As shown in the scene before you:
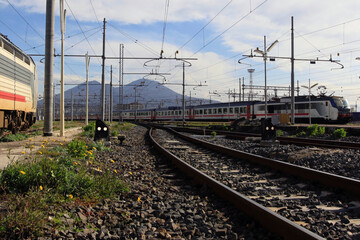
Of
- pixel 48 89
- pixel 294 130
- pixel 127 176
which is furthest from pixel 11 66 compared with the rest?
pixel 294 130

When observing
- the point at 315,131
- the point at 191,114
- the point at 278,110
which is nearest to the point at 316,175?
the point at 315,131

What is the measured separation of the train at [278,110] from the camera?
3372 cm

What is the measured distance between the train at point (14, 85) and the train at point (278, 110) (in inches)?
938

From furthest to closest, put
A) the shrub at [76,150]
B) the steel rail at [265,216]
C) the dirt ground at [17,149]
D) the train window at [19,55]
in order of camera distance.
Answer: the train window at [19,55], the shrub at [76,150], the dirt ground at [17,149], the steel rail at [265,216]

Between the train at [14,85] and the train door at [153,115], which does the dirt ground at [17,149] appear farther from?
the train door at [153,115]

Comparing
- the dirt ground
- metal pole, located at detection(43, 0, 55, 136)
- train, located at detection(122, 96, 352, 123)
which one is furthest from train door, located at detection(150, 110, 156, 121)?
the dirt ground

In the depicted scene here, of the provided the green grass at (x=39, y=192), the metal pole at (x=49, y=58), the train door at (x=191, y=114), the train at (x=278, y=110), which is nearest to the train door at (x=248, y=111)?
the train at (x=278, y=110)

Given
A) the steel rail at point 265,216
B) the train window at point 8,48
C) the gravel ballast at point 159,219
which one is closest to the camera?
the steel rail at point 265,216

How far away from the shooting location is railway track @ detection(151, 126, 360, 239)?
11.6 ft

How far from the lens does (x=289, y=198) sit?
5145mm

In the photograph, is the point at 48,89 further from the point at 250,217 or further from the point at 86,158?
the point at 250,217

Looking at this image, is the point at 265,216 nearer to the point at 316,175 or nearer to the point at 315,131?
the point at 316,175

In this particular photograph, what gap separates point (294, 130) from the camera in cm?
2377

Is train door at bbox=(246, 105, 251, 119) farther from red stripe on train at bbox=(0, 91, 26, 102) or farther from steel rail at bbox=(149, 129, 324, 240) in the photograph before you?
steel rail at bbox=(149, 129, 324, 240)
